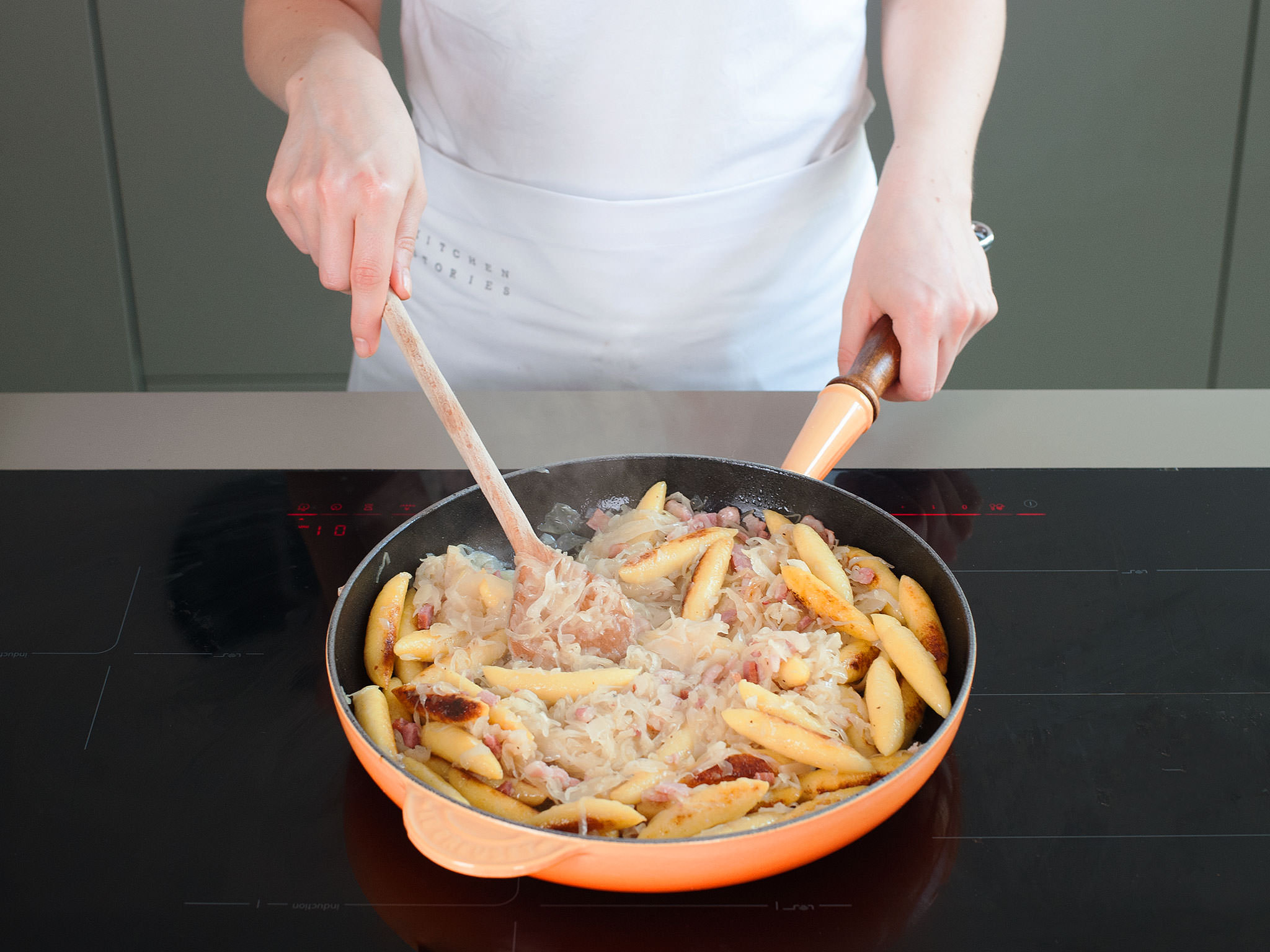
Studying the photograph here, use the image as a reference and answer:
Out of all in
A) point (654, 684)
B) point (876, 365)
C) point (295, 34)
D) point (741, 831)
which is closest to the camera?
point (741, 831)

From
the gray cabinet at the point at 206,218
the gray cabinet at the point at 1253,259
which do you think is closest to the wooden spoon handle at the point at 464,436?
the gray cabinet at the point at 206,218

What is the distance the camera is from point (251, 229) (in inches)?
94.4

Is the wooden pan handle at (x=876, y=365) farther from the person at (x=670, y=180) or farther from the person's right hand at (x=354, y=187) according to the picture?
the person's right hand at (x=354, y=187)

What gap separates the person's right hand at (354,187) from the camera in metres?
0.84

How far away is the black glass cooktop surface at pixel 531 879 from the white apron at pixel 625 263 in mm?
369

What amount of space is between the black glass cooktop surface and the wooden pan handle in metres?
0.15

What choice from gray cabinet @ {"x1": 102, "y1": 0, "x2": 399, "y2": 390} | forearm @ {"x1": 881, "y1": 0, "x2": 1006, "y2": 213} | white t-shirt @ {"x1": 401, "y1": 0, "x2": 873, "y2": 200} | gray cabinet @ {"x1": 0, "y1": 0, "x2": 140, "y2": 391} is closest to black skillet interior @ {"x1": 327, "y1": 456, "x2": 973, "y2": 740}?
forearm @ {"x1": 881, "y1": 0, "x2": 1006, "y2": 213}

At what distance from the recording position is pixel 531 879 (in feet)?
2.18

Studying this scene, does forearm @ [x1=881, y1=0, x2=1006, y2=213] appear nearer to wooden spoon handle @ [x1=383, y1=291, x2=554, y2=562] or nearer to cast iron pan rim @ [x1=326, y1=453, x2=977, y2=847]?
cast iron pan rim @ [x1=326, y1=453, x2=977, y2=847]

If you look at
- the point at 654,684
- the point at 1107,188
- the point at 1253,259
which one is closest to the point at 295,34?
the point at 654,684

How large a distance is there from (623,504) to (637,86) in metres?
0.57

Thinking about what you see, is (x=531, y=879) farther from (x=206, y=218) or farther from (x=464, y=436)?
(x=206, y=218)

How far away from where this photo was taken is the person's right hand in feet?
2.75

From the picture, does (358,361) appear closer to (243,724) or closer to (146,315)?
(243,724)
